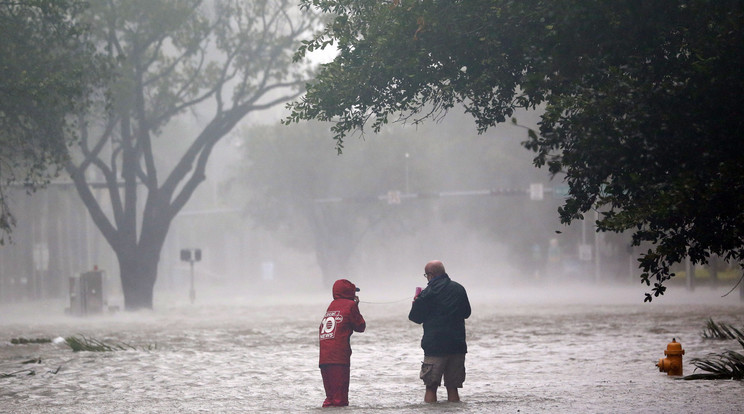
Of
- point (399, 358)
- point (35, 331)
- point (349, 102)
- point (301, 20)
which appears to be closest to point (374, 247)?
point (301, 20)

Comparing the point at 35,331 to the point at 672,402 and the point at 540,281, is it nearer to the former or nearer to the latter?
the point at 672,402

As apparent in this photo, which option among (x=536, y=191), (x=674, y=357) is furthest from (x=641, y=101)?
(x=536, y=191)

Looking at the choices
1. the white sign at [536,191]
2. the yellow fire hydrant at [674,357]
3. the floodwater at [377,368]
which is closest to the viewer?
the floodwater at [377,368]

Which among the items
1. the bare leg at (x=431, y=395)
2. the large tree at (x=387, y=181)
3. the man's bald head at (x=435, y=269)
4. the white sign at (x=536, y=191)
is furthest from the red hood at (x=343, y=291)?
the large tree at (x=387, y=181)

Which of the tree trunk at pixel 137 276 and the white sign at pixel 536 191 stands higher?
the white sign at pixel 536 191

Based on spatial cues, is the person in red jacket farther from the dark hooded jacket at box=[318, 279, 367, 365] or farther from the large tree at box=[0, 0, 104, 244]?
the large tree at box=[0, 0, 104, 244]

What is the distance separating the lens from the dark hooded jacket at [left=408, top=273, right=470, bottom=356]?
441 inches

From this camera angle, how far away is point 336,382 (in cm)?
1142

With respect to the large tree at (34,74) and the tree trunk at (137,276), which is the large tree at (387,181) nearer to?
the tree trunk at (137,276)

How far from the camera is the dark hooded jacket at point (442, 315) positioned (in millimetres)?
11203

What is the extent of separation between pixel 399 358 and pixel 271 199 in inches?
1870

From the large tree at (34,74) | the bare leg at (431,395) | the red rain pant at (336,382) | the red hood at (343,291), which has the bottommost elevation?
the bare leg at (431,395)

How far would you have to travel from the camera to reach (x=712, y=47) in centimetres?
865

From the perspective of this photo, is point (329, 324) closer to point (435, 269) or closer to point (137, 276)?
point (435, 269)
